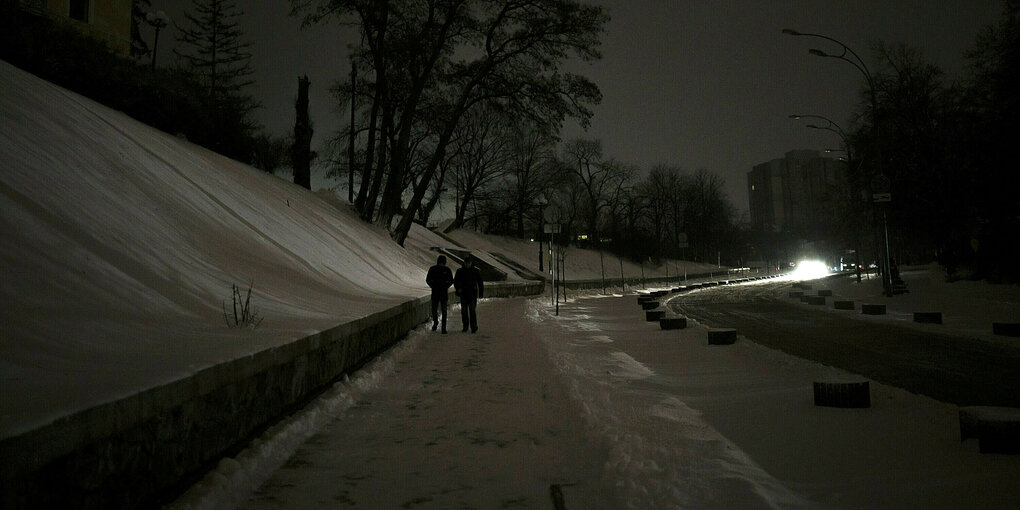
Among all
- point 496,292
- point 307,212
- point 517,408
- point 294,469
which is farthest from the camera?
point 496,292

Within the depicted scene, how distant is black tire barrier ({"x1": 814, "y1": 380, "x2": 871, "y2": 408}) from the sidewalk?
240cm

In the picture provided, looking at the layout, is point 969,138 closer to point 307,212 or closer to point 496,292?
point 496,292

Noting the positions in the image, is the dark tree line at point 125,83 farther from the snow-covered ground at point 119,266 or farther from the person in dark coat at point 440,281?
the person in dark coat at point 440,281

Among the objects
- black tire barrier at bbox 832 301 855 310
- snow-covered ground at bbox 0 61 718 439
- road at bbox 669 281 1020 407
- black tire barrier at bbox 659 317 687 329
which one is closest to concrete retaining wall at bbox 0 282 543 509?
snow-covered ground at bbox 0 61 718 439

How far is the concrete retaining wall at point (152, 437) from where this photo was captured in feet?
8.44

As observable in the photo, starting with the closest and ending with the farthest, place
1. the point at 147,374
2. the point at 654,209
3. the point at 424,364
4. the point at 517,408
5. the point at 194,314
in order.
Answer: the point at 147,374 → the point at 517,408 → the point at 194,314 → the point at 424,364 → the point at 654,209

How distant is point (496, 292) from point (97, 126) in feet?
71.9

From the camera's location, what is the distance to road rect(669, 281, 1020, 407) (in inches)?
271

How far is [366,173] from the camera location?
3002 centimetres

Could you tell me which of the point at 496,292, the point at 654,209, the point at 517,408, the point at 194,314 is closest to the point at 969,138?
the point at 496,292

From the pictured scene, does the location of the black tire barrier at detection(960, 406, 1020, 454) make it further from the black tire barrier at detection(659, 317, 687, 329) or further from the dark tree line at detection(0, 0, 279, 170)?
the dark tree line at detection(0, 0, 279, 170)

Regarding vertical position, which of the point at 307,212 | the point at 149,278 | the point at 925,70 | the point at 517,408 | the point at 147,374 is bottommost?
the point at 517,408

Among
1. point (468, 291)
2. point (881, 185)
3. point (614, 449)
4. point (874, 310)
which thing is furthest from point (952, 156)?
A: point (614, 449)

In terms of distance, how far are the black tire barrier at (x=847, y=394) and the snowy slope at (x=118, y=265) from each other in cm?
516
